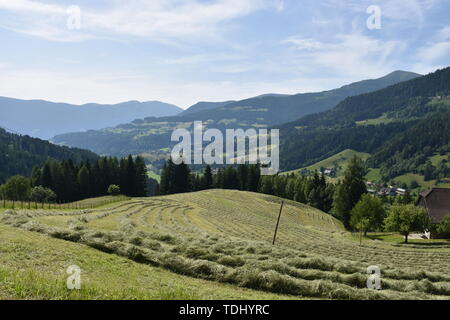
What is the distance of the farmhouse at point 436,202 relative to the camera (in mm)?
77625

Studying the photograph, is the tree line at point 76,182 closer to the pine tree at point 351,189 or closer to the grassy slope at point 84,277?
the pine tree at point 351,189

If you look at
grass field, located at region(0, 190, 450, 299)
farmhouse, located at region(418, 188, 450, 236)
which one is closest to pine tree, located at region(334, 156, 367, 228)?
farmhouse, located at region(418, 188, 450, 236)

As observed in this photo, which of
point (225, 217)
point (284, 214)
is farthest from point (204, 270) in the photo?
point (284, 214)

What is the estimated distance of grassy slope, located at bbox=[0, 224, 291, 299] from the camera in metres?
12.2

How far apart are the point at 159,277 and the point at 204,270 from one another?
274cm

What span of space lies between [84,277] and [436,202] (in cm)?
8537

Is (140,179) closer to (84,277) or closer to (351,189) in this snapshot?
(351,189)

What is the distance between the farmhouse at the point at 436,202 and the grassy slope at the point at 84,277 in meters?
74.8

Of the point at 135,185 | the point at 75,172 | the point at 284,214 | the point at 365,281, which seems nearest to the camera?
the point at 365,281

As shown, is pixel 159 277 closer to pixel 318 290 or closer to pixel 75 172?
pixel 318 290

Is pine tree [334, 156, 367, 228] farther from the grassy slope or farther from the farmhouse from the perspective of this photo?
the grassy slope

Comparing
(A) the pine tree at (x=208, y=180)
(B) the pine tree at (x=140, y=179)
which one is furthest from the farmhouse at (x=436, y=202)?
(B) the pine tree at (x=140, y=179)

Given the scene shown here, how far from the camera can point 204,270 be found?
784 inches

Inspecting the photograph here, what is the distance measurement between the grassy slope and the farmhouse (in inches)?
2945
